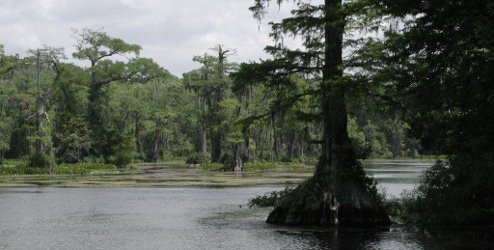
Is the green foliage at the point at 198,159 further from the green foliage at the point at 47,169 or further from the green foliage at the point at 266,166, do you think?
the green foliage at the point at 47,169

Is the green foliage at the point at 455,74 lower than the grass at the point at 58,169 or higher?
higher

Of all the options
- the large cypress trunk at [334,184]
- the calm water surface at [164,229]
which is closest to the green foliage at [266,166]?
the calm water surface at [164,229]

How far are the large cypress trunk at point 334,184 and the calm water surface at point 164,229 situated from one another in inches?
34.3

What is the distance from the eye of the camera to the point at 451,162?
19797 millimetres

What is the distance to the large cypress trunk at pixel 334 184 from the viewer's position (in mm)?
20469

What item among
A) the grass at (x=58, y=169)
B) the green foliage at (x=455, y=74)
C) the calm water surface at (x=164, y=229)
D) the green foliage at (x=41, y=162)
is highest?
the green foliage at (x=455, y=74)

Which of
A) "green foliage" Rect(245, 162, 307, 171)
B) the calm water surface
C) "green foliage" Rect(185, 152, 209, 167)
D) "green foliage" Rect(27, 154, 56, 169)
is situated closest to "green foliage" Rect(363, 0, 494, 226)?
the calm water surface

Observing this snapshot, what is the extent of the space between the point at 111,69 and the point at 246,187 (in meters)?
43.2

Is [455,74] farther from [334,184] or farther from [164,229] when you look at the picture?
[164,229]

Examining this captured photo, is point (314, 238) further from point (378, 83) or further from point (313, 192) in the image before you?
point (378, 83)

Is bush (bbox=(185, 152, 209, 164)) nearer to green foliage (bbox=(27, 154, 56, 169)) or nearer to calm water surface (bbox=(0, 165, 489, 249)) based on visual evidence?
green foliage (bbox=(27, 154, 56, 169))

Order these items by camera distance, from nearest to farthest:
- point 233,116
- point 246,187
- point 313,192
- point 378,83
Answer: point 378,83, point 313,192, point 246,187, point 233,116

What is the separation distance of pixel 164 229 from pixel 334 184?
5.83m

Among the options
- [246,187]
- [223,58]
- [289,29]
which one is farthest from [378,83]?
[223,58]
